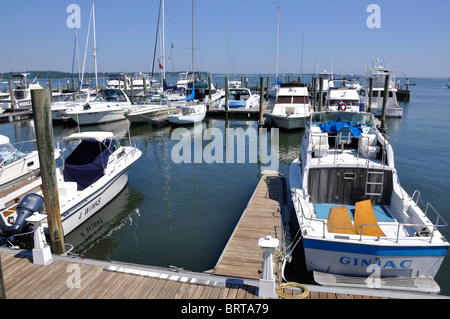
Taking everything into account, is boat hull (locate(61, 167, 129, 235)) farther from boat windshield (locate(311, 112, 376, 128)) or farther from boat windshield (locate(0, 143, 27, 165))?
boat windshield (locate(311, 112, 376, 128))

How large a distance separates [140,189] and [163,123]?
16.2m

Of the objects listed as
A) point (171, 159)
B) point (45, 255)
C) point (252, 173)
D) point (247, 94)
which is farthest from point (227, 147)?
point (247, 94)

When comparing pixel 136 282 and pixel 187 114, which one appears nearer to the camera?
pixel 136 282

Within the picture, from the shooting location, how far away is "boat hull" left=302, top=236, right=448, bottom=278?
657cm

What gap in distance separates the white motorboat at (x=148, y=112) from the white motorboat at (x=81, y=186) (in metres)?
15.0

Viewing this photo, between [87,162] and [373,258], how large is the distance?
32.6 feet

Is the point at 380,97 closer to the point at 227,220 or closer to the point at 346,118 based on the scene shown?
the point at 346,118

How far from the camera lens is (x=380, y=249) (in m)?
6.61

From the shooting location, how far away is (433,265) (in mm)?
6707

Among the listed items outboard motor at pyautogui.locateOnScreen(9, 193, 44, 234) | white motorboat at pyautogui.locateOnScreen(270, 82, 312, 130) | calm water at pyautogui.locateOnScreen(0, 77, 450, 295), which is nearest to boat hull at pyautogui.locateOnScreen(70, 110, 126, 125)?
calm water at pyautogui.locateOnScreen(0, 77, 450, 295)

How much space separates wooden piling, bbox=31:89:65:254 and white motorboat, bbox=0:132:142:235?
7.60ft

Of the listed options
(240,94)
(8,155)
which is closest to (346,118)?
(8,155)

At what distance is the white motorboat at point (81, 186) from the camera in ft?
30.7

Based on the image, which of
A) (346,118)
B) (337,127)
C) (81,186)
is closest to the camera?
(337,127)
